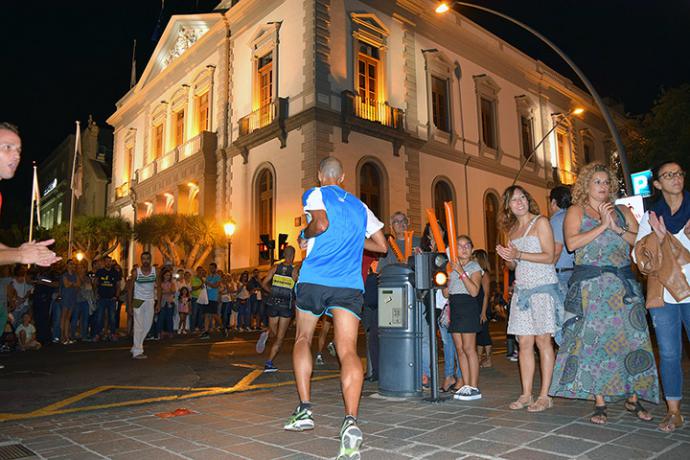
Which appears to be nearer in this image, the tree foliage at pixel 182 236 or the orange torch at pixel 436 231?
the orange torch at pixel 436 231

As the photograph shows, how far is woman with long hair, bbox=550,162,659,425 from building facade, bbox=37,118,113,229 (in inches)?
1696

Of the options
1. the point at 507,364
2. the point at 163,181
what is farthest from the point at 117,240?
the point at 507,364

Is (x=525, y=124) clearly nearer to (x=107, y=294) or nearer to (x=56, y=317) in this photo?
(x=107, y=294)

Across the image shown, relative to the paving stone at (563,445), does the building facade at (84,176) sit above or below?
above

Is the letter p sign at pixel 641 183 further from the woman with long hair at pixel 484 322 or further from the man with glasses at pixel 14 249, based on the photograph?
the man with glasses at pixel 14 249

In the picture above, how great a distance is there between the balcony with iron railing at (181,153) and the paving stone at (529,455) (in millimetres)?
23628

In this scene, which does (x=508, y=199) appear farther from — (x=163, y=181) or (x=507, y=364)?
(x=163, y=181)

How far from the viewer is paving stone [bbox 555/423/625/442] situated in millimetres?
3480

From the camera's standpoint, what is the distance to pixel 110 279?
12078mm

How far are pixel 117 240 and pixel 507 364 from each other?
2938 centimetres

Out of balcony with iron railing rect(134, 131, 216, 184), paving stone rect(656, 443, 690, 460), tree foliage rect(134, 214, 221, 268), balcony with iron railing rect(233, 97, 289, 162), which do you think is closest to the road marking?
paving stone rect(656, 443, 690, 460)

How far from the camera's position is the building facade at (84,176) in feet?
139

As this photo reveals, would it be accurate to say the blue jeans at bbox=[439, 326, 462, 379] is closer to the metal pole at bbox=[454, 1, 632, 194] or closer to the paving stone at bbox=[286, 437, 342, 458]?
the paving stone at bbox=[286, 437, 342, 458]

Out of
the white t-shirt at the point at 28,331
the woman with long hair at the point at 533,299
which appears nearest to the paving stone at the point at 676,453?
the woman with long hair at the point at 533,299
